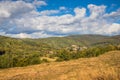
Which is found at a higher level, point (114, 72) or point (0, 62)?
point (114, 72)

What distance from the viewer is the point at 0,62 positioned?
406 feet

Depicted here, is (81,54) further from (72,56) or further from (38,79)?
(38,79)

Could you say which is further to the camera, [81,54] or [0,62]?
[81,54]

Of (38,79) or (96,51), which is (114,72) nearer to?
(38,79)

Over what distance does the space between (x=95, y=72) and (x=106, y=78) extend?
1.82 metres

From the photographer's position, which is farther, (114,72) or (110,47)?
(110,47)

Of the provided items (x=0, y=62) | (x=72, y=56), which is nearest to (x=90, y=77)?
(x=0, y=62)

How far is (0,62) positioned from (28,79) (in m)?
111

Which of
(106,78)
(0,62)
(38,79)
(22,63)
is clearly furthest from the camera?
(0,62)

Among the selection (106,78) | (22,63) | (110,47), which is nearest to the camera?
(106,78)

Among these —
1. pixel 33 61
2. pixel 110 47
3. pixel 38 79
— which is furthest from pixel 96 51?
pixel 38 79

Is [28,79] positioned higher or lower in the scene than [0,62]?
higher

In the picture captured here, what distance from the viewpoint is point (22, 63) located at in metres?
115

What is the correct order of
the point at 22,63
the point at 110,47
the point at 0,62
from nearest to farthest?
the point at 22,63
the point at 0,62
the point at 110,47
